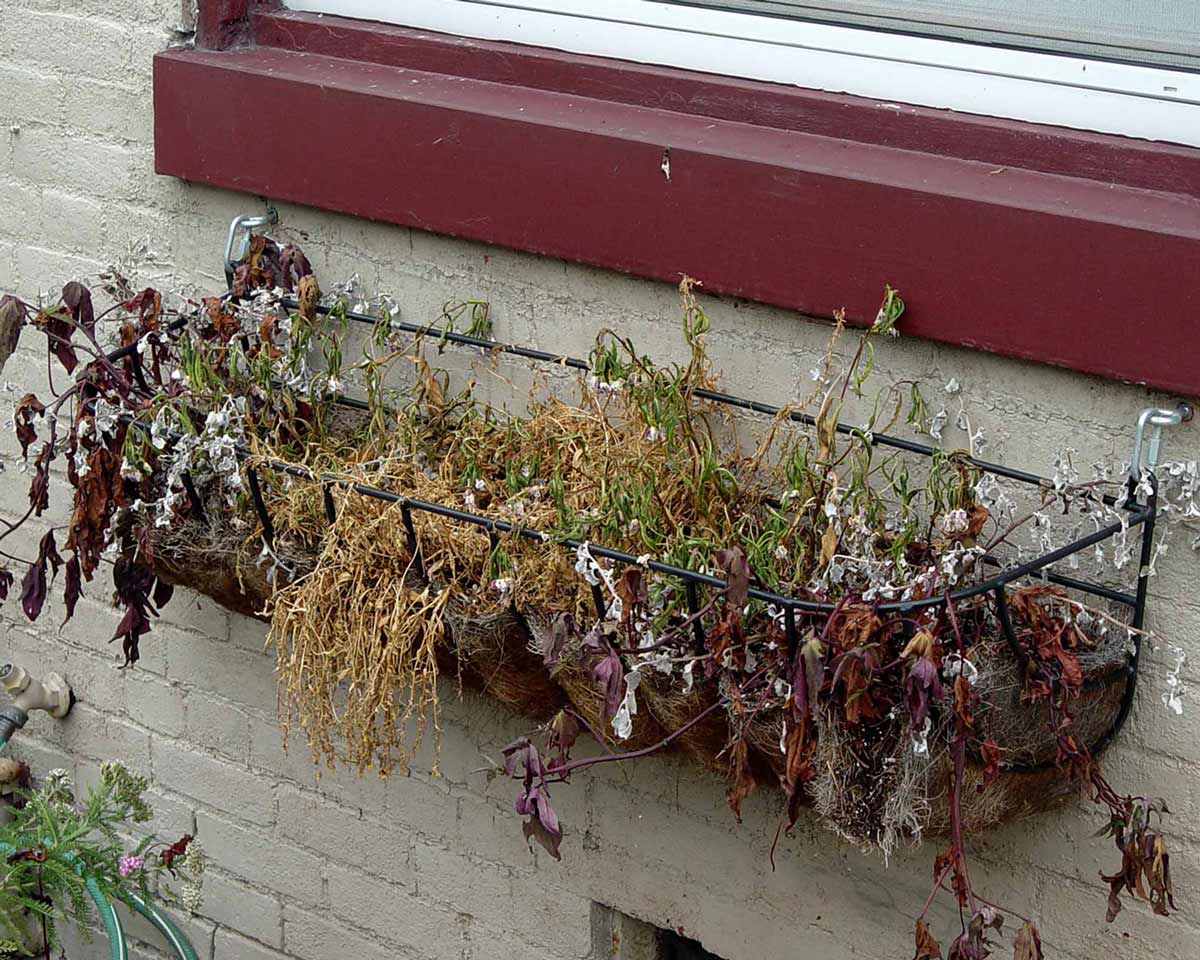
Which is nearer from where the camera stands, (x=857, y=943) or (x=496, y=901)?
(x=857, y=943)

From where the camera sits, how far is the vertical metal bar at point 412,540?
1841 millimetres

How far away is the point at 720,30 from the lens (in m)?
2.04

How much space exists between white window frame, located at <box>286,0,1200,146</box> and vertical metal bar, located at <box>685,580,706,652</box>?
70cm

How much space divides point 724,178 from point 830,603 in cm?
61

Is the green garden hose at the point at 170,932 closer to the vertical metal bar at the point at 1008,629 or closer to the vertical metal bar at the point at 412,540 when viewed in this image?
the vertical metal bar at the point at 412,540

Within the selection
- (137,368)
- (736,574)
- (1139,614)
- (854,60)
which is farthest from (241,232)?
(1139,614)

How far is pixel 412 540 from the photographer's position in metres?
1.87

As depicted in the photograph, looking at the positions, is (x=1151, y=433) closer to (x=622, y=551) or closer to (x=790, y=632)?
(x=790, y=632)

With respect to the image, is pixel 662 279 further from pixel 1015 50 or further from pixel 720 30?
pixel 1015 50

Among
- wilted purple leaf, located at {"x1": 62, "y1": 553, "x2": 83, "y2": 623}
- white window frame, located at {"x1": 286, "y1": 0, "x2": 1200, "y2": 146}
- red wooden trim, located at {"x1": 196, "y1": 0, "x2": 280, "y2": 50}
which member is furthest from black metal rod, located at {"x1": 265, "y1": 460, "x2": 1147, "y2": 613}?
red wooden trim, located at {"x1": 196, "y1": 0, "x2": 280, "y2": 50}

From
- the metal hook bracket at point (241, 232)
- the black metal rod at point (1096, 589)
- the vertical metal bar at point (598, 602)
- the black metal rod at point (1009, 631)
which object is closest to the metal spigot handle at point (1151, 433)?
the black metal rod at point (1096, 589)

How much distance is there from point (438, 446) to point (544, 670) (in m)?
0.44

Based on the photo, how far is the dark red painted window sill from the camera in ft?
5.57

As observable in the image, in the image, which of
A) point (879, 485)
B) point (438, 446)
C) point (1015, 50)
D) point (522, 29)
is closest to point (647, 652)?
point (879, 485)
